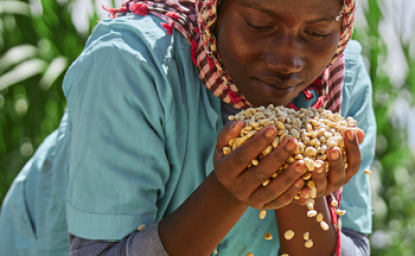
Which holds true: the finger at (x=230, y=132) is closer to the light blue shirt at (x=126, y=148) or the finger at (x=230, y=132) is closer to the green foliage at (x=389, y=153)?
the light blue shirt at (x=126, y=148)

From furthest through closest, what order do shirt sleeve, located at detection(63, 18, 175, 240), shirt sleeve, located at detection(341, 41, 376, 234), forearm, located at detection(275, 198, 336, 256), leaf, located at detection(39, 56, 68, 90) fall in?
leaf, located at detection(39, 56, 68, 90) → shirt sleeve, located at detection(341, 41, 376, 234) → forearm, located at detection(275, 198, 336, 256) → shirt sleeve, located at detection(63, 18, 175, 240)

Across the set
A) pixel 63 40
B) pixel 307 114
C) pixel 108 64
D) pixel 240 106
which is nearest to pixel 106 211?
pixel 108 64

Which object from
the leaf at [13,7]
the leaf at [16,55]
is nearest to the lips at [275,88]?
the leaf at [16,55]

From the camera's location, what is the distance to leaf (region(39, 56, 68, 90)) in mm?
2709

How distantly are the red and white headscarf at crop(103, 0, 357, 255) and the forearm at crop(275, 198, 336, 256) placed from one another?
48 millimetres

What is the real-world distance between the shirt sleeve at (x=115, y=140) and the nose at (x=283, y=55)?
0.34 metres

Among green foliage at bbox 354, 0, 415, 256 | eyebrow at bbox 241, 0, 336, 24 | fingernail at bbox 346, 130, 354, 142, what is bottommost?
green foliage at bbox 354, 0, 415, 256

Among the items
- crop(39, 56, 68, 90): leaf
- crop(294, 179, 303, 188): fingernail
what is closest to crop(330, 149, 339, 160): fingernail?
crop(294, 179, 303, 188): fingernail

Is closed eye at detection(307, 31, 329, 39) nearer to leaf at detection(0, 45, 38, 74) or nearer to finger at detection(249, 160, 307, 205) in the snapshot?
finger at detection(249, 160, 307, 205)

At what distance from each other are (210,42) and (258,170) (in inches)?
18.6

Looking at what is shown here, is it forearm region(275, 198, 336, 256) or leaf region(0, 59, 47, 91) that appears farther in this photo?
leaf region(0, 59, 47, 91)

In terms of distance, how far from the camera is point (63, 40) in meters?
2.88

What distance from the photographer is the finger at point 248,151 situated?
3.48ft

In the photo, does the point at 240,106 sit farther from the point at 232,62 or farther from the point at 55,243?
the point at 55,243
